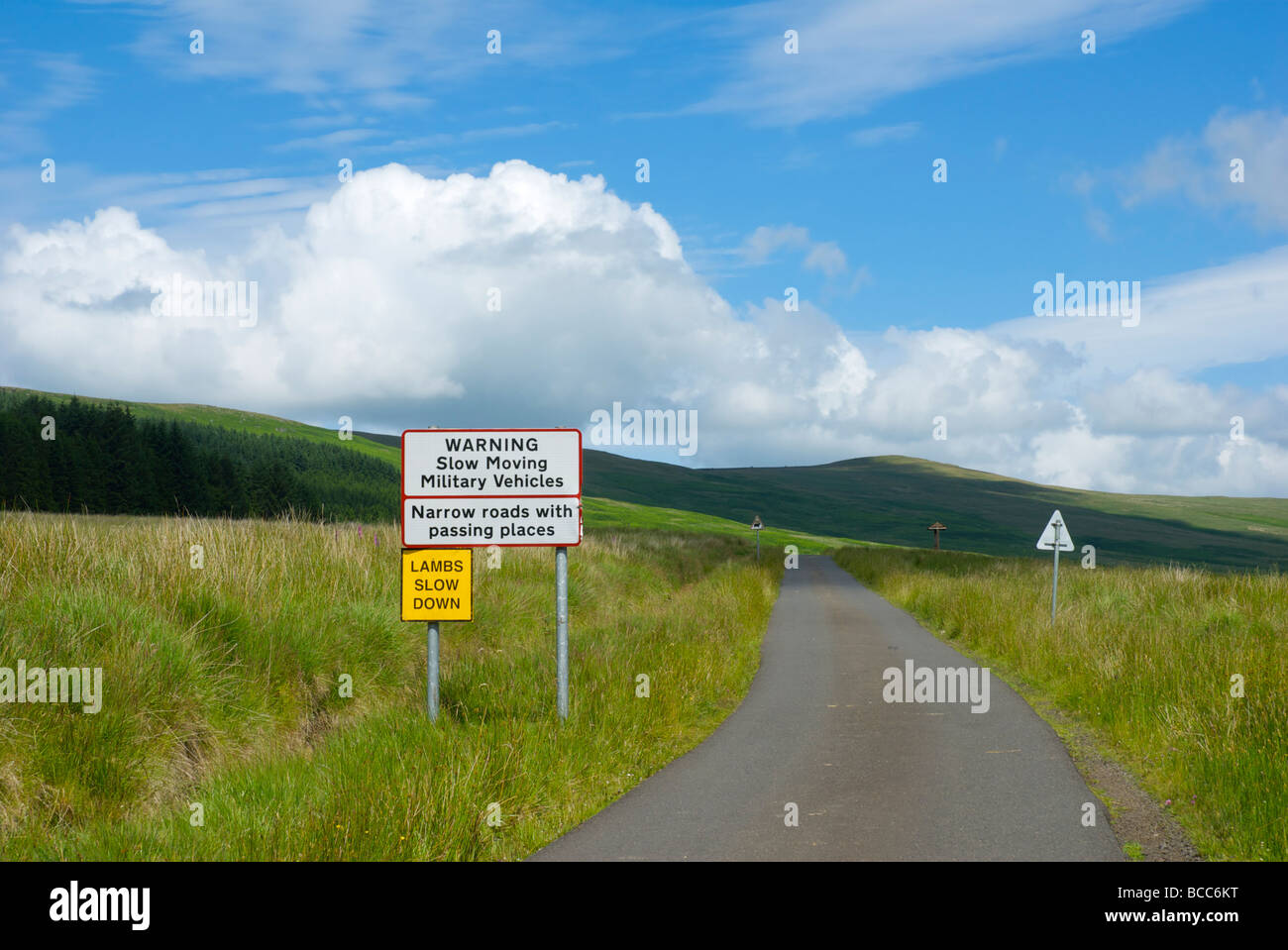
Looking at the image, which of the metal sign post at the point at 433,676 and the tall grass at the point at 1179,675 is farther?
the metal sign post at the point at 433,676

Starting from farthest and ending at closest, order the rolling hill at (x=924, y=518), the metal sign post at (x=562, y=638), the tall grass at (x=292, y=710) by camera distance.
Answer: the rolling hill at (x=924, y=518) → the metal sign post at (x=562, y=638) → the tall grass at (x=292, y=710)

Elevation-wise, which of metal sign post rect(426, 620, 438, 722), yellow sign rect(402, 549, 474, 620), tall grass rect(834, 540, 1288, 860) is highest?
yellow sign rect(402, 549, 474, 620)

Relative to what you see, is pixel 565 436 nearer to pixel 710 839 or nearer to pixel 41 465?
pixel 710 839

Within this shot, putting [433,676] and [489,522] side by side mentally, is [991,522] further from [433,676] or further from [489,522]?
[433,676]

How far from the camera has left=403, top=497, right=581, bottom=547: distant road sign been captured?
8.55 metres

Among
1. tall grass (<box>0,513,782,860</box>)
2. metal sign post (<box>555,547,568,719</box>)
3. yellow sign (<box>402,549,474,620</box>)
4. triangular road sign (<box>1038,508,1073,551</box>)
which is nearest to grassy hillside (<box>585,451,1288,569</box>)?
triangular road sign (<box>1038,508,1073,551</box>)

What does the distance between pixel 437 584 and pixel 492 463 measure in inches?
49.7

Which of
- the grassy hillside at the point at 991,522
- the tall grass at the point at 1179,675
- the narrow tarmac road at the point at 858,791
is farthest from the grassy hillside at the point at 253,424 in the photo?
the narrow tarmac road at the point at 858,791

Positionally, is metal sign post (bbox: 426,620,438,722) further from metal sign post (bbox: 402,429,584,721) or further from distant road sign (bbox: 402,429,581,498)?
distant road sign (bbox: 402,429,581,498)

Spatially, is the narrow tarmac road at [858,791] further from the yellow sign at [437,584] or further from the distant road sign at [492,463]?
the distant road sign at [492,463]

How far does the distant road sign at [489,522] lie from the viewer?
8.55 metres

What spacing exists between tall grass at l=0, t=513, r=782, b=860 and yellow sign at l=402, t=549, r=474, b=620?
0.88m

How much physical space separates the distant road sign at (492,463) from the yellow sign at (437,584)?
59 centimetres
